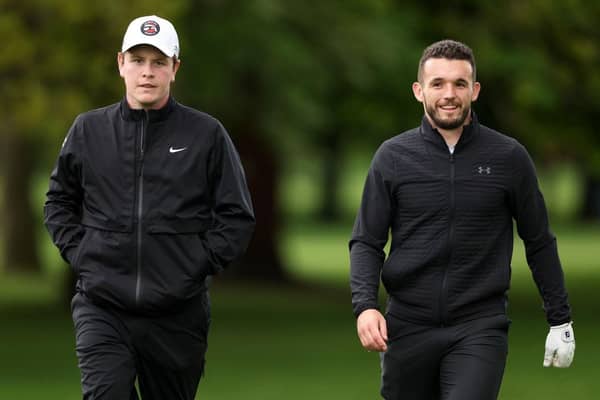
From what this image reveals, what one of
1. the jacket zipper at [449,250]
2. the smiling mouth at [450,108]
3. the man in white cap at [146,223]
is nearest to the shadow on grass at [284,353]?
the man in white cap at [146,223]

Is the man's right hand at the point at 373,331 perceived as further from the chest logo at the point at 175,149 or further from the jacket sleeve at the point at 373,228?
the chest logo at the point at 175,149

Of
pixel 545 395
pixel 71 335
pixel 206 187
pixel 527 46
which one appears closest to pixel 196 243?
pixel 206 187

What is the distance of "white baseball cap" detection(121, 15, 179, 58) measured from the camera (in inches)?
270

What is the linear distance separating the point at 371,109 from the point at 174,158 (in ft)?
70.8

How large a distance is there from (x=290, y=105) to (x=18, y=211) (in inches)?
581

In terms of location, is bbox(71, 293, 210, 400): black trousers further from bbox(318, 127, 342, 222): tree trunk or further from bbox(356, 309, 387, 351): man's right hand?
bbox(318, 127, 342, 222): tree trunk

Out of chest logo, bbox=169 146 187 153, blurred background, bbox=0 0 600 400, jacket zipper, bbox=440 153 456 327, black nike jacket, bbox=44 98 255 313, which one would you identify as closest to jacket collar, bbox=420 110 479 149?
jacket zipper, bbox=440 153 456 327

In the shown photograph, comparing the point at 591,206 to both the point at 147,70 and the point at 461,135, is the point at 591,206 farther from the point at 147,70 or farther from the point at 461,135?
the point at 147,70

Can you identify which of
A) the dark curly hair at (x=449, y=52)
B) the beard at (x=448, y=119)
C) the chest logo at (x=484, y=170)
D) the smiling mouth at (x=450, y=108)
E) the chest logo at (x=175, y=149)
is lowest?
the chest logo at (x=484, y=170)

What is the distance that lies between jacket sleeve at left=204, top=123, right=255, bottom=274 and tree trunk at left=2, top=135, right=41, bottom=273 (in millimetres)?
27782

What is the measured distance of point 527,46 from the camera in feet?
80.6

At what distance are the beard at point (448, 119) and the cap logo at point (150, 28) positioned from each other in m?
1.21

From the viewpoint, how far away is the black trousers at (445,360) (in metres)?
6.59

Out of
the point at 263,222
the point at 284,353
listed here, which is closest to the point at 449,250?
the point at 284,353
